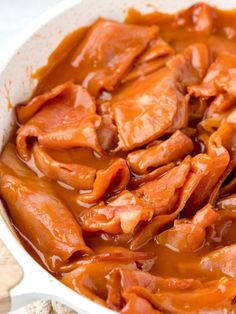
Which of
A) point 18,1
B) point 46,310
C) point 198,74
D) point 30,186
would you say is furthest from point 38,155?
point 18,1

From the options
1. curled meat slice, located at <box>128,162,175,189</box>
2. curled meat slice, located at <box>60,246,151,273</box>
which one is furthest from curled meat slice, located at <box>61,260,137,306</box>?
curled meat slice, located at <box>128,162,175,189</box>

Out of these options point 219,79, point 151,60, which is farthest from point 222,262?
point 151,60

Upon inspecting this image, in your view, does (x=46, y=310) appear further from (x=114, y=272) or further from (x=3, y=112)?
(x=3, y=112)

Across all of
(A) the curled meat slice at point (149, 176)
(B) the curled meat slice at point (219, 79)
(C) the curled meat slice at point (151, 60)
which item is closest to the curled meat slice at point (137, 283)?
(A) the curled meat slice at point (149, 176)

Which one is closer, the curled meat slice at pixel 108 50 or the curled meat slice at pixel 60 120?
the curled meat slice at pixel 60 120

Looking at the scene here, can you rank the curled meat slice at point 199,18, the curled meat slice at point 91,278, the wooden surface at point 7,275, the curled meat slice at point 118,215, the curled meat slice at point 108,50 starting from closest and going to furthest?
1. the wooden surface at point 7,275
2. the curled meat slice at point 91,278
3. the curled meat slice at point 118,215
4. the curled meat slice at point 108,50
5. the curled meat slice at point 199,18

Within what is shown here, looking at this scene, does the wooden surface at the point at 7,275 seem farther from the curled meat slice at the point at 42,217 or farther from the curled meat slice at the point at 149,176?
the curled meat slice at the point at 149,176

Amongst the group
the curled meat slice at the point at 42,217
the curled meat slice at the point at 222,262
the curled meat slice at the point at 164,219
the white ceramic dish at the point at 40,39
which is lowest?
the curled meat slice at the point at 222,262
